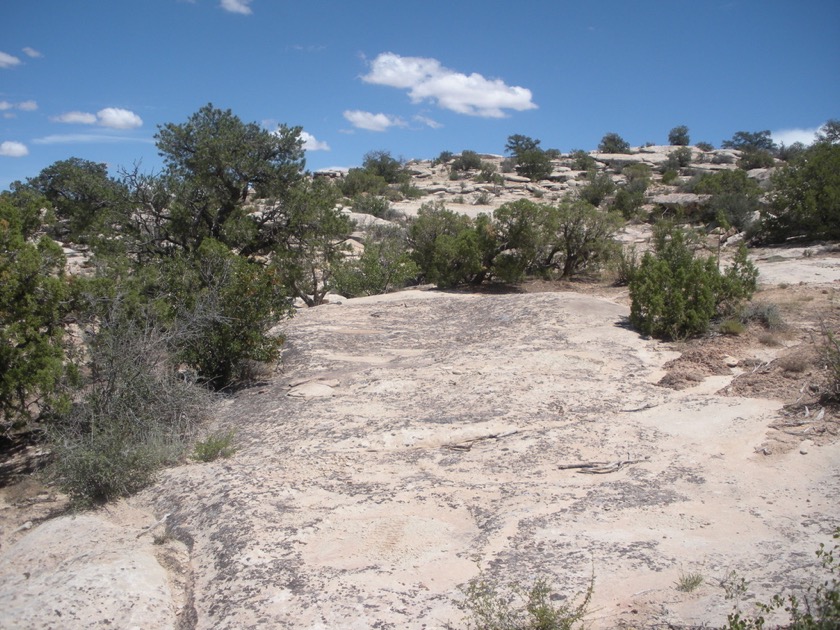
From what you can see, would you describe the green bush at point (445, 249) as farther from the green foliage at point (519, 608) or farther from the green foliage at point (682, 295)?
the green foliage at point (519, 608)

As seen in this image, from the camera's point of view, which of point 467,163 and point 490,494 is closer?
point 490,494

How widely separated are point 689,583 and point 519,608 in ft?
3.12

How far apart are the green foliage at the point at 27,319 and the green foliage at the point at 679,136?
58.2m

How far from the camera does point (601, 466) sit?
221 inches

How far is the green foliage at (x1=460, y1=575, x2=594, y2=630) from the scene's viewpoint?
331 cm

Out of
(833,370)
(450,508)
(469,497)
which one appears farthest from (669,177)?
(450,508)

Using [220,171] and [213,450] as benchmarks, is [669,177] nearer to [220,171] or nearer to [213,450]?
[220,171]

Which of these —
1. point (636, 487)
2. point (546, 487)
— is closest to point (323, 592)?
point (546, 487)

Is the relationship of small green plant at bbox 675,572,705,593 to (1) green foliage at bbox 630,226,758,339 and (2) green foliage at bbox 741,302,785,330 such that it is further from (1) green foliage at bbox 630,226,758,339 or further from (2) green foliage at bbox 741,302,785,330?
(2) green foliage at bbox 741,302,785,330

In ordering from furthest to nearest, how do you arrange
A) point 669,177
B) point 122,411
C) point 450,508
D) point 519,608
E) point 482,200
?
point 669,177 → point 482,200 → point 122,411 → point 450,508 → point 519,608

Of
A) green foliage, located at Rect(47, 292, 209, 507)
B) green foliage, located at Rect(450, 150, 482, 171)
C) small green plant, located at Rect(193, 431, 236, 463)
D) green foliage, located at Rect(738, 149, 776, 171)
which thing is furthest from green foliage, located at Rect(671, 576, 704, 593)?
green foliage, located at Rect(450, 150, 482, 171)

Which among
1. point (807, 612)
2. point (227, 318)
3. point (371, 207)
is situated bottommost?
point (807, 612)

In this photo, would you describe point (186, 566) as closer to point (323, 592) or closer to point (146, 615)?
point (146, 615)

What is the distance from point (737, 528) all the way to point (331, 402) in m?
4.50
